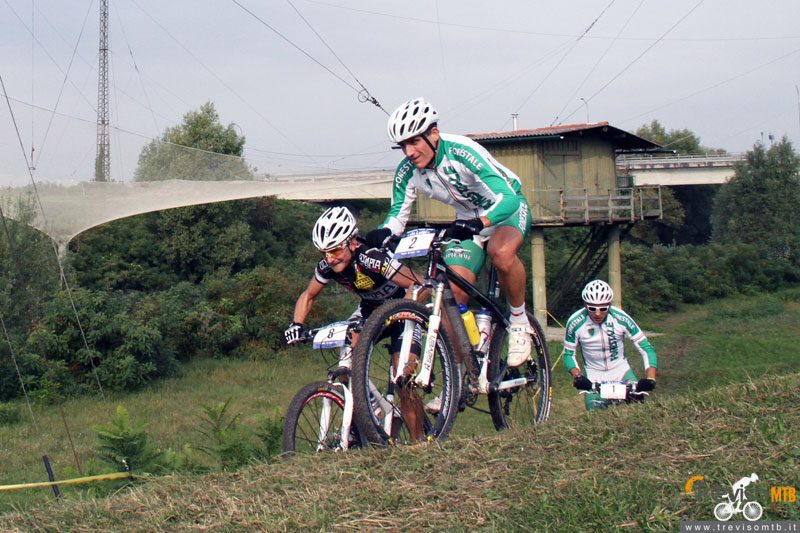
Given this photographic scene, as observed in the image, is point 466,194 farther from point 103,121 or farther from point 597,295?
point 103,121

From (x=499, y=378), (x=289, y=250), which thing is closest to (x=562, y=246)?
A: (x=289, y=250)

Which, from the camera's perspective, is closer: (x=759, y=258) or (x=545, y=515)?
(x=545, y=515)

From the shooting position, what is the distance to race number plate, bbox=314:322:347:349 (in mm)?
5770

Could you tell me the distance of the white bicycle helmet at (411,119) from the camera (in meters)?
5.84

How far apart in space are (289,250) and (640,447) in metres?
31.0

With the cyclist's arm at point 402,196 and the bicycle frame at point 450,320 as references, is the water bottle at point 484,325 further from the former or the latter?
the cyclist's arm at point 402,196

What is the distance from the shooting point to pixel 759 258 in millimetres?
45844

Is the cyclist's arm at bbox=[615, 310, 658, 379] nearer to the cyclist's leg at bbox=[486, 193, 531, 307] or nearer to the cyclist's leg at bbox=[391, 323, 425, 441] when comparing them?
the cyclist's leg at bbox=[486, 193, 531, 307]

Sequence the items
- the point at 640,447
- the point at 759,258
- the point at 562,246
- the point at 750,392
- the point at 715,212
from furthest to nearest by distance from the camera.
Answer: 1. the point at 715,212
2. the point at 759,258
3. the point at 562,246
4. the point at 750,392
5. the point at 640,447

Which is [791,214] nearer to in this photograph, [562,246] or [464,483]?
[562,246]

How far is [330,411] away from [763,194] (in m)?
56.4

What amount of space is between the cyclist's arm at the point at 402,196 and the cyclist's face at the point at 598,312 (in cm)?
354

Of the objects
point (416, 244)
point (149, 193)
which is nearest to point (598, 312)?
point (416, 244)

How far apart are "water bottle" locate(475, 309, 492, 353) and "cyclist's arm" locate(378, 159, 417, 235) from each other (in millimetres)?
944
